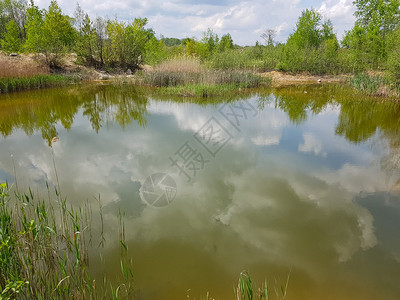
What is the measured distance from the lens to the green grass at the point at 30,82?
11219 mm

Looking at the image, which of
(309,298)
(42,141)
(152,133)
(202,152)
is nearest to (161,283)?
(309,298)

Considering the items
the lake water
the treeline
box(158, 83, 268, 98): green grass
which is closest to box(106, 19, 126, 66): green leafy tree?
the treeline

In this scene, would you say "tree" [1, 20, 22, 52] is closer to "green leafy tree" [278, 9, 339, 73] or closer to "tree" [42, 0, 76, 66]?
"tree" [42, 0, 76, 66]

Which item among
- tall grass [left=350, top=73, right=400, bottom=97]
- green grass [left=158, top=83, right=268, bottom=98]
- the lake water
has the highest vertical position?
tall grass [left=350, top=73, right=400, bottom=97]

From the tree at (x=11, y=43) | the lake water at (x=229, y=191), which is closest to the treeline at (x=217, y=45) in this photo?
the tree at (x=11, y=43)

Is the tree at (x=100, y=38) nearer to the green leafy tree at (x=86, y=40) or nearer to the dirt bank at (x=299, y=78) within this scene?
the green leafy tree at (x=86, y=40)

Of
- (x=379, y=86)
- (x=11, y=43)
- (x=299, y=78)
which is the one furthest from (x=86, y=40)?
(x=379, y=86)

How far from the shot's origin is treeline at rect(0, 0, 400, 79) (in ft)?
54.3

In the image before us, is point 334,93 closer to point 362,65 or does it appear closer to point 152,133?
point 362,65

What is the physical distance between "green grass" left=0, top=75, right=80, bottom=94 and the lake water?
401 centimetres

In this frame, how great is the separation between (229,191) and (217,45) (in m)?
19.4

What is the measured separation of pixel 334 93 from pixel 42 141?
13303mm

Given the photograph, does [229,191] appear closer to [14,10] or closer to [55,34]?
[55,34]

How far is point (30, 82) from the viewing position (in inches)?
490
